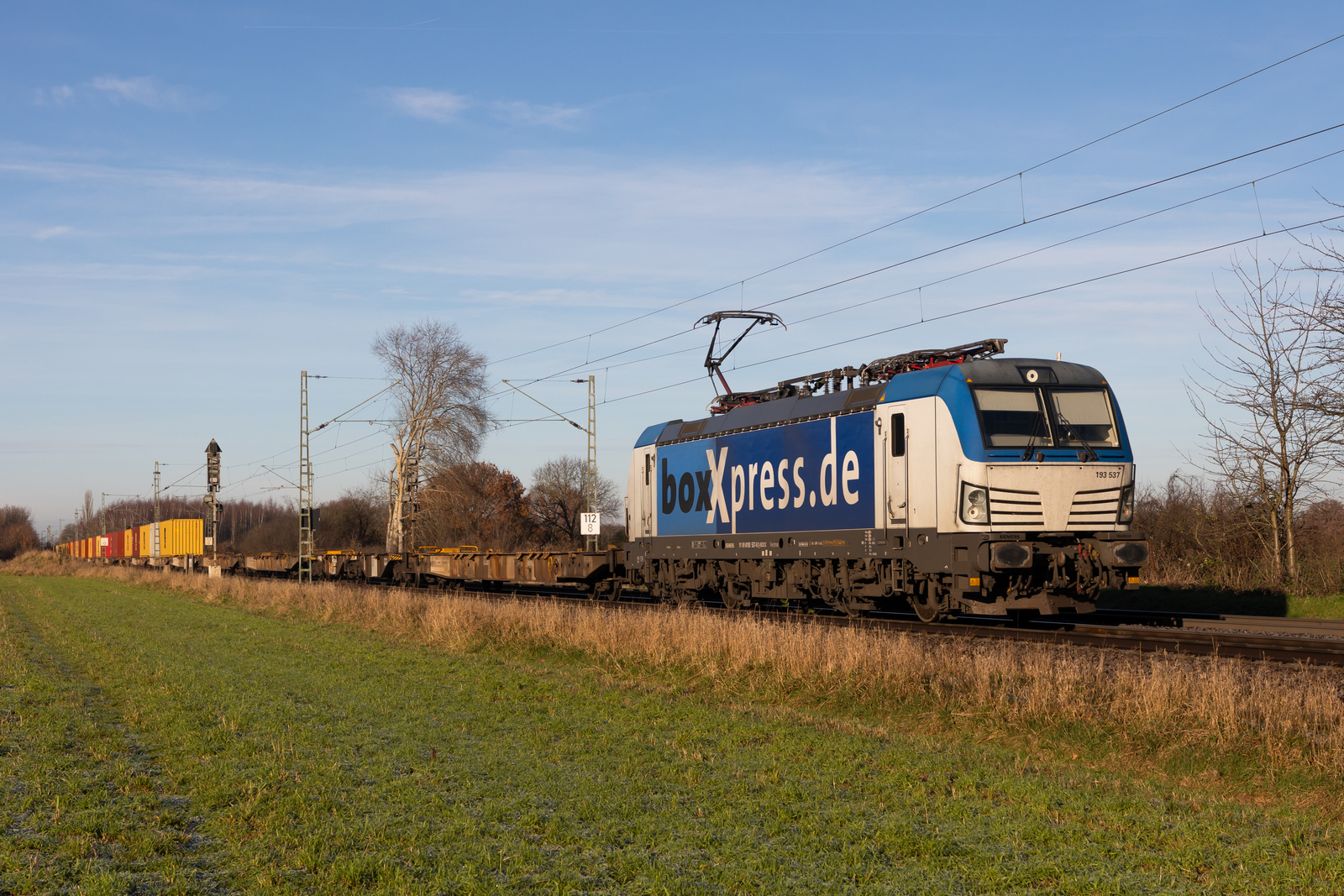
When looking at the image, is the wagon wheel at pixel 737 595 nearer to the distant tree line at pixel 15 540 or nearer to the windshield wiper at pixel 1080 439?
the windshield wiper at pixel 1080 439

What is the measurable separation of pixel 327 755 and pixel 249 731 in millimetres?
1737

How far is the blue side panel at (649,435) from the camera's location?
28.2 meters

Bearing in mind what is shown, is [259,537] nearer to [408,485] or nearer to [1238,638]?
[408,485]

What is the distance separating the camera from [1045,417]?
57.9ft

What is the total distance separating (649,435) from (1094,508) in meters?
13.5

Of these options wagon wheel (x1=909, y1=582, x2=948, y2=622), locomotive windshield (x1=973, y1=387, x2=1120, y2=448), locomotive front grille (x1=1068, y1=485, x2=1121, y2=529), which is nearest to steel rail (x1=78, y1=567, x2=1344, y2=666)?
wagon wheel (x1=909, y1=582, x2=948, y2=622)

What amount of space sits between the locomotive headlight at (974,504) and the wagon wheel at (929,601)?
1.91 m

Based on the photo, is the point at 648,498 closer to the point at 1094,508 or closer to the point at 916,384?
the point at 916,384

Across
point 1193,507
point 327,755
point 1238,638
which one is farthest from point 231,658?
point 1193,507

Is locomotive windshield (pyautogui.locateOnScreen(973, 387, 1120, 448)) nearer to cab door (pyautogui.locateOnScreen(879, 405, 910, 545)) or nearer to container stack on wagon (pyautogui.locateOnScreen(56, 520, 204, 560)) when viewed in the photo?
cab door (pyautogui.locateOnScreen(879, 405, 910, 545))

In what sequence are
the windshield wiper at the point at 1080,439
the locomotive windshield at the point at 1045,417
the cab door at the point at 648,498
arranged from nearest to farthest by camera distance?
1. the locomotive windshield at the point at 1045,417
2. the windshield wiper at the point at 1080,439
3. the cab door at the point at 648,498

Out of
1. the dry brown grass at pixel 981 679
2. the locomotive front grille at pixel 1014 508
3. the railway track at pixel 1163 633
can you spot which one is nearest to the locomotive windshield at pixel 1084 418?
the locomotive front grille at pixel 1014 508

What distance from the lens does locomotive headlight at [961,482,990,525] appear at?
17062 millimetres

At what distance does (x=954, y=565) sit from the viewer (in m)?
17.3
